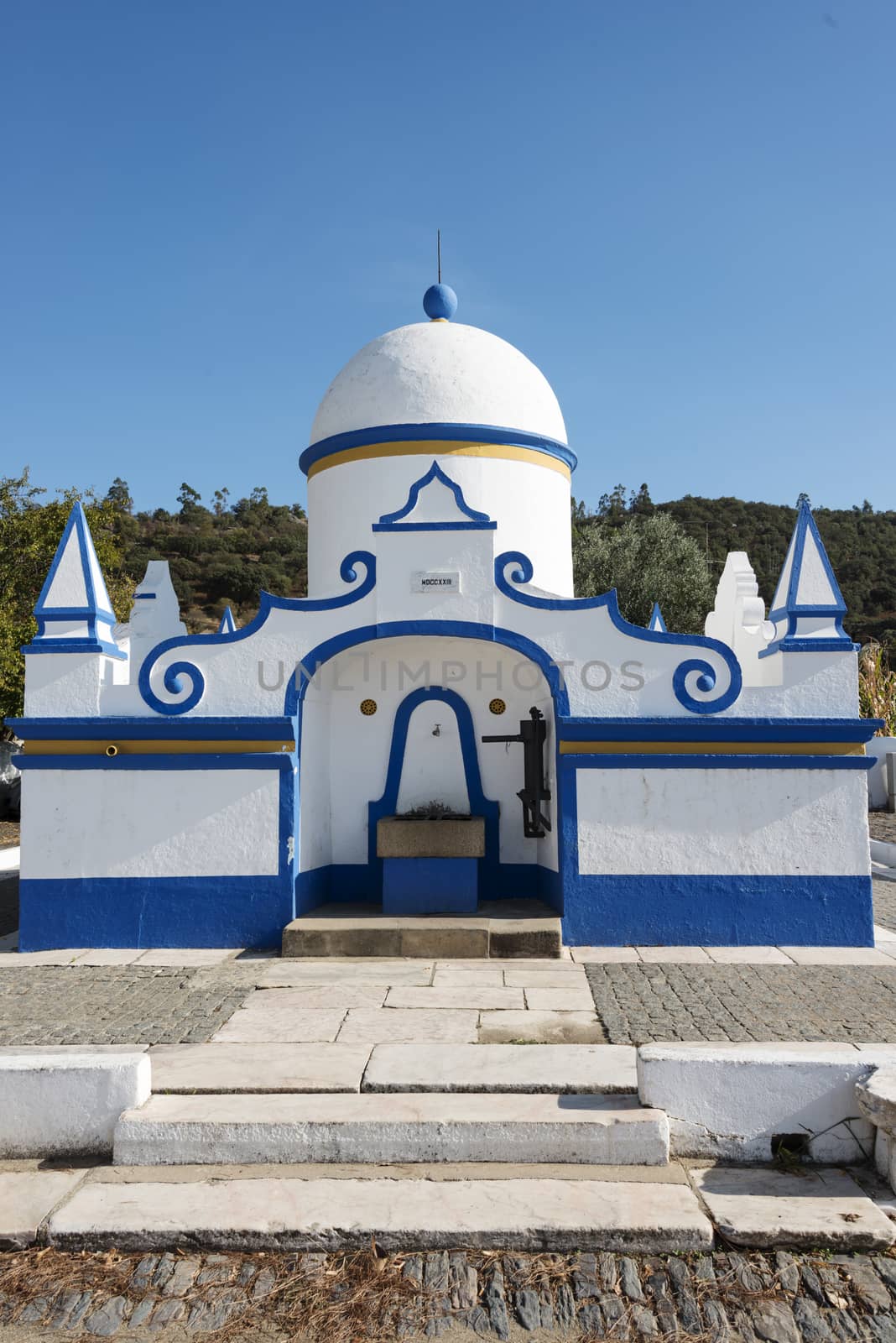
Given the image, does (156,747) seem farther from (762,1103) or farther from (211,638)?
(762,1103)

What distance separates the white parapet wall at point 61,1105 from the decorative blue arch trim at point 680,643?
5.36 metres

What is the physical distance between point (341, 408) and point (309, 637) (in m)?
3.04

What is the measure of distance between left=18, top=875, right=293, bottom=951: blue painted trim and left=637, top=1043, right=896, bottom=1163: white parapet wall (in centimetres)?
479

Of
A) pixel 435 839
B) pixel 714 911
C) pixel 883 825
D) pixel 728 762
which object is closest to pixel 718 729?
pixel 728 762

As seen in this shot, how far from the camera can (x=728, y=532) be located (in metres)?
56.9

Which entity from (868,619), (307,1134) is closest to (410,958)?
(307,1134)

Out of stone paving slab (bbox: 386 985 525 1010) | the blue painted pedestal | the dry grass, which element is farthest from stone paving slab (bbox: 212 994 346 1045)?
the dry grass

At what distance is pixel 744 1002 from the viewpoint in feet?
22.2

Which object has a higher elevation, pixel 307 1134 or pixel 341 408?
pixel 341 408

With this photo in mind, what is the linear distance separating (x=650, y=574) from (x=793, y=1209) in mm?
29807

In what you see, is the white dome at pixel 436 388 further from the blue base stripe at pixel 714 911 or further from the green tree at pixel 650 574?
the green tree at pixel 650 574

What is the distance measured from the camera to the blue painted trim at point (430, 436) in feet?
33.6

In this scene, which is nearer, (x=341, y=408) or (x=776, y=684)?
(x=776, y=684)

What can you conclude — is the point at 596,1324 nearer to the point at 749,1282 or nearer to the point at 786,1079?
the point at 749,1282
